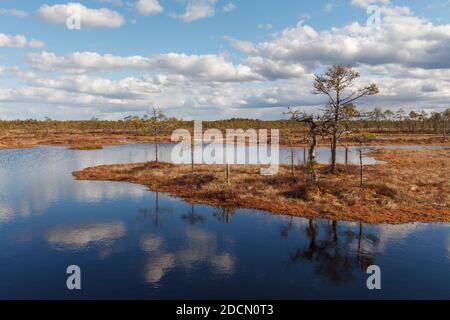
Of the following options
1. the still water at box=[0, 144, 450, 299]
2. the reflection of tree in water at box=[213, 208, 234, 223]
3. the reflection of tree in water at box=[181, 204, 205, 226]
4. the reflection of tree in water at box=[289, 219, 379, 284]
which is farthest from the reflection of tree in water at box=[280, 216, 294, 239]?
the reflection of tree in water at box=[181, 204, 205, 226]

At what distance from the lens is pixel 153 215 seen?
33.4 metres

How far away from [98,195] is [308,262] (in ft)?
91.6

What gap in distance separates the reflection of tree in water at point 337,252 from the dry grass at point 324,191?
14.3ft

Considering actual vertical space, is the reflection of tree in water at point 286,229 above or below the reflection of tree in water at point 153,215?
below

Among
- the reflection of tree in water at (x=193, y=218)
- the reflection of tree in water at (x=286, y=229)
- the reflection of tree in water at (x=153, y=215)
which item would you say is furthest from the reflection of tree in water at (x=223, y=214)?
the reflection of tree in water at (x=286, y=229)

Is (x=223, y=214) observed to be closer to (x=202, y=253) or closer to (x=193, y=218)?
(x=193, y=218)

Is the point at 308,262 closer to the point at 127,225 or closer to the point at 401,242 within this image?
the point at 401,242

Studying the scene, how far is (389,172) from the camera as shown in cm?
5197

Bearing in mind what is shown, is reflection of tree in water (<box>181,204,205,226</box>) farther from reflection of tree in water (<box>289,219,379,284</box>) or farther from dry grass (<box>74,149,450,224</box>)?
reflection of tree in water (<box>289,219,379,284</box>)

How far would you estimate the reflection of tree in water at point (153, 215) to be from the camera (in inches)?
1224

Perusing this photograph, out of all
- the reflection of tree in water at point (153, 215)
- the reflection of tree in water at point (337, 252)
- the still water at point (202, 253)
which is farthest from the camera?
the reflection of tree in water at point (153, 215)

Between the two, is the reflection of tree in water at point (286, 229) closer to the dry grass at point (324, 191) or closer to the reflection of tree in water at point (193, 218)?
the dry grass at point (324, 191)

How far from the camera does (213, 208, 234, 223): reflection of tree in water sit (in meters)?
32.3
